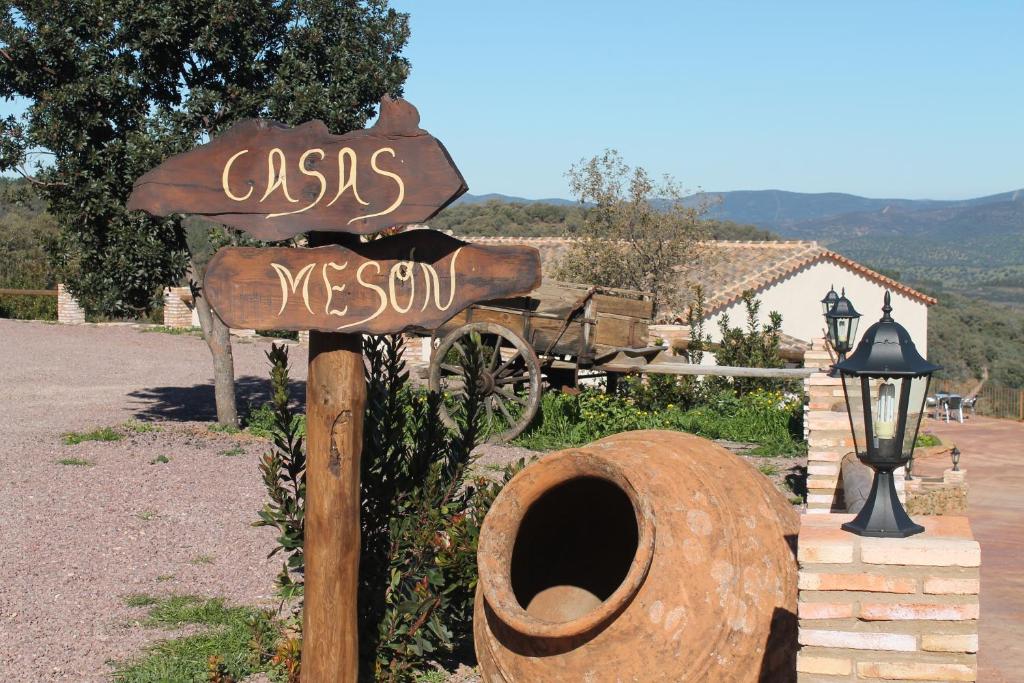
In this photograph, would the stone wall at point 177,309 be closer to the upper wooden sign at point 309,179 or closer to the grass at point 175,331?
the grass at point 175,331

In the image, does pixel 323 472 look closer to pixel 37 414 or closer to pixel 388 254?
pixel 388 254

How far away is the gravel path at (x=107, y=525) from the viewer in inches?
218

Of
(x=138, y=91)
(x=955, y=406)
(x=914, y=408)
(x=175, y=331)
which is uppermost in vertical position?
(x=138, y=91)

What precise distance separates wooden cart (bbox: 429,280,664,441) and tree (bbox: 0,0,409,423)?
248cm

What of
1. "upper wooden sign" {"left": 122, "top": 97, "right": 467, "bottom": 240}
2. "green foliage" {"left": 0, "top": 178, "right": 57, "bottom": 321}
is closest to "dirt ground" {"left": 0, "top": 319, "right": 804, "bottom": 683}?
"upper wooden sign" {"left": 122, "top": 97, "right": 467, "bottom": 240}

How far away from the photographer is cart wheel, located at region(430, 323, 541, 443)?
37.2 feet

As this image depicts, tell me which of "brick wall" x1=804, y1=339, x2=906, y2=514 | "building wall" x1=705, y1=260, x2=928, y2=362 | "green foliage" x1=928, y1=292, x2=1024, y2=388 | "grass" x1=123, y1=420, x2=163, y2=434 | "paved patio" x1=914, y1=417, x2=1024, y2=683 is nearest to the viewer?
"paved patio" x1=914, y1=417, x2=1024, y2=683

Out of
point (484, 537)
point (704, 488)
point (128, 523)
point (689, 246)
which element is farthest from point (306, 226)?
point (689, 246)

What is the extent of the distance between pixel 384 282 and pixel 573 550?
5.07 feet

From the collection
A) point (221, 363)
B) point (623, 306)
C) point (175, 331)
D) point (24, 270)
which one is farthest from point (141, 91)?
point (24, 270)

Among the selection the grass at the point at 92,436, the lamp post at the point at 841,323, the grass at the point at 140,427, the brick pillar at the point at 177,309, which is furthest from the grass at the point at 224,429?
the brick pillar at the point at 177,309

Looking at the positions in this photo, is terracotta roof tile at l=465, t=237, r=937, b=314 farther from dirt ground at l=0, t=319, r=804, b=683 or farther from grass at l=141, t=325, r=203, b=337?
dirt ground at l=0, t=319, r=804, b=683

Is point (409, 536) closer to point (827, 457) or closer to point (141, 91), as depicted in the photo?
point (827, 457)

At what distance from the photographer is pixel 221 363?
11977 mm
